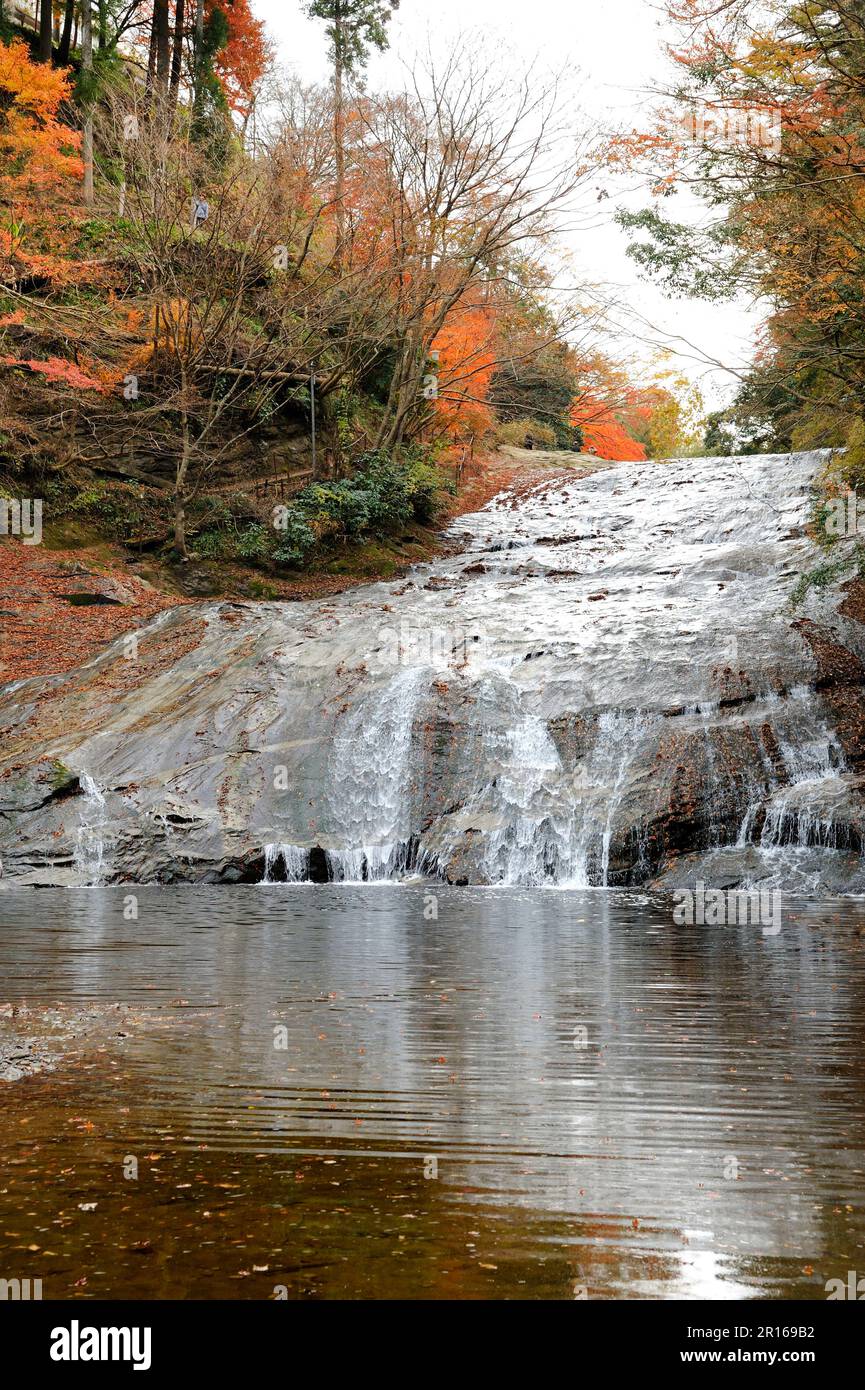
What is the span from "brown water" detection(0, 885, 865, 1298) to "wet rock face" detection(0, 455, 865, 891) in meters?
5.01

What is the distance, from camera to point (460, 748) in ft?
50.8

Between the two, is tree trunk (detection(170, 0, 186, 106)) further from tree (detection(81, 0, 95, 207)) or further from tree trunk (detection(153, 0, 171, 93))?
tree (detection(81, 0, 95, 207))

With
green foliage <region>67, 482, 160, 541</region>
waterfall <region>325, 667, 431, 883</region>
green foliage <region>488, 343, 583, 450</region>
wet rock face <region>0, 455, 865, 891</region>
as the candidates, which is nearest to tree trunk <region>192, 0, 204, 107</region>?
green foliage <region>488, 343, 583, 450</region>

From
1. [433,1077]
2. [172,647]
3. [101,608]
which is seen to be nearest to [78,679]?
[172,647]

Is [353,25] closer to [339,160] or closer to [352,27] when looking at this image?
[352,27]

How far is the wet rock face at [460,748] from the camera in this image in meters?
13.9

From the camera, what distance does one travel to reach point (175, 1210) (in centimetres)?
371

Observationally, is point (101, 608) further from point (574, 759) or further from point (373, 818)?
point (574, 759)

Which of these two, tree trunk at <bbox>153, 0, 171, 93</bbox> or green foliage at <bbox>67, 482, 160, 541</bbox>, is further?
tree trunk at <bbox>153, 0, 171, 93</bbox>

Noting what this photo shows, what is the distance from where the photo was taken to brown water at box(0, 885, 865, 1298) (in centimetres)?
337

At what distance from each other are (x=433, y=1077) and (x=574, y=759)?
32.9ft

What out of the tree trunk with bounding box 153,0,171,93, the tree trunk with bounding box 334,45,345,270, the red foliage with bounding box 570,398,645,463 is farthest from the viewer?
the red foliage with bounding box 570,398,645,463

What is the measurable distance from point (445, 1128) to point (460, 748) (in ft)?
35.9

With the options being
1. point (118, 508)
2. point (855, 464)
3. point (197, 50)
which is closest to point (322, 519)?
point (118, 508)
